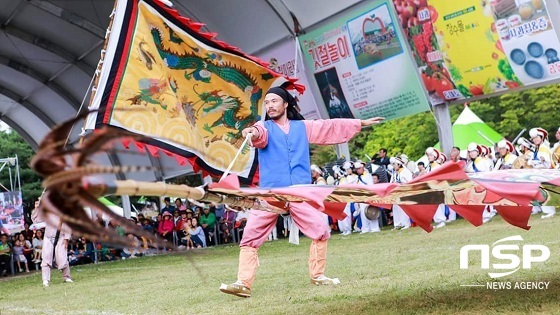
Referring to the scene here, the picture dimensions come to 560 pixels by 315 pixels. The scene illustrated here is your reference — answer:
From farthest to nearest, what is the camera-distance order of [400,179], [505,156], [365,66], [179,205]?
[179,205] → [400,179] → [505,156] → [365,66]

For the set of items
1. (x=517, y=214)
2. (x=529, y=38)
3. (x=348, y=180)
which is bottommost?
(x=517, y=214)

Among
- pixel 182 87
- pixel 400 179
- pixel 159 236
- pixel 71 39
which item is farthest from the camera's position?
pixel 71 39

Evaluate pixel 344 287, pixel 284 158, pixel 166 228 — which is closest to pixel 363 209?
pixel 166 228

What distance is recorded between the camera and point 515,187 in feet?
14.2

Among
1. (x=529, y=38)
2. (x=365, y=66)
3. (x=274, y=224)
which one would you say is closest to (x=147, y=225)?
(x=365, y=66)

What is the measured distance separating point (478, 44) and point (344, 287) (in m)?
6.67

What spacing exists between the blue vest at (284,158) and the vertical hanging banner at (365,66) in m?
7.36

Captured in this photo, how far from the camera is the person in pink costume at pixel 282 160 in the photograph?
6.07m

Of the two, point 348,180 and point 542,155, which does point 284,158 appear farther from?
point 348,180

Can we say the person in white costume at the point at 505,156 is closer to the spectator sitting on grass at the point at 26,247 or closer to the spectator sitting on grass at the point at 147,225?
the spectator sitting on grass at the point at 147,225

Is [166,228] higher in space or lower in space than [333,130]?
lower

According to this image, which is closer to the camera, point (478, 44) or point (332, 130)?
point (332, 130)

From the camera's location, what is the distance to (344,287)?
6340 mm

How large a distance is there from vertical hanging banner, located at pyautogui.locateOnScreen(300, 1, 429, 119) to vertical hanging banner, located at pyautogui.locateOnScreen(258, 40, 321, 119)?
0.84 feet
